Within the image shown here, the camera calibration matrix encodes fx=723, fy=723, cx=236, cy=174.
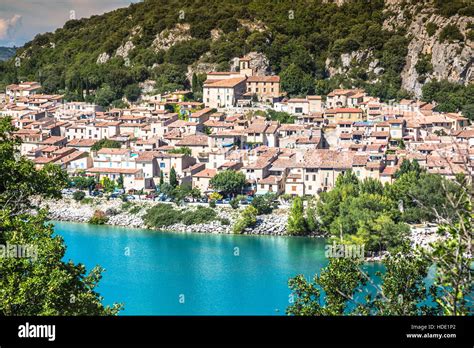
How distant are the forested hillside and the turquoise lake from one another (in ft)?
22.5

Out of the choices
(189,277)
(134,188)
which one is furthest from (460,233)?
(134,188)

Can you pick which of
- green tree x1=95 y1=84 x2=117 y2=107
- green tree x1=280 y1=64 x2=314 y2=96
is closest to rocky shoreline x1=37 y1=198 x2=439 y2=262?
green tree x1=95 y1=84 x2=117 y2=107

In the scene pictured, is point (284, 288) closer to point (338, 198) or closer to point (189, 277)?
point (189, 277)

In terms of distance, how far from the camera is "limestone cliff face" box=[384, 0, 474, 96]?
1642 cm

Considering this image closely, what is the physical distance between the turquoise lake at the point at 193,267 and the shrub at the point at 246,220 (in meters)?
0.16

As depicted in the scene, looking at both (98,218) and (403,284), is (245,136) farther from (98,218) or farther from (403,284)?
(403,284)

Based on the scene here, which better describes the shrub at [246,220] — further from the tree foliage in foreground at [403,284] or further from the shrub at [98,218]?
the tree foliage in foreground at [403,284]

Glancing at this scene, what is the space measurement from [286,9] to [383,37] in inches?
144

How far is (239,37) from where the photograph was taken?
18.5m

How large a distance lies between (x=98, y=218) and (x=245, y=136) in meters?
3.14

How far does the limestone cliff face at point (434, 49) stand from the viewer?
16422 millimetres

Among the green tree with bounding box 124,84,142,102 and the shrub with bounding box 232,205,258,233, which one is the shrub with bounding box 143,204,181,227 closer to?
the shrub with bounding box 232,205,258,233

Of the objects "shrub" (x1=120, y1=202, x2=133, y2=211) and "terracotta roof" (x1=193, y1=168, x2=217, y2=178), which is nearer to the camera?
"shrub" (x1=120, y1=202, x2=133, y2=211)

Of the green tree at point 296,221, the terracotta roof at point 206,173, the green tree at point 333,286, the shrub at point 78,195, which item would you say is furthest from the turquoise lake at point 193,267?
the green tree at point 333,286
